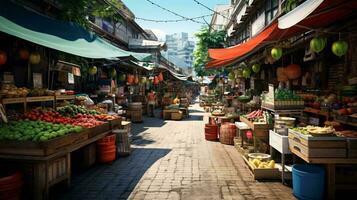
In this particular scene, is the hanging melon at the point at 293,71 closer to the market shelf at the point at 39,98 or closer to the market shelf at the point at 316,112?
the market shelf at the point at 316,112

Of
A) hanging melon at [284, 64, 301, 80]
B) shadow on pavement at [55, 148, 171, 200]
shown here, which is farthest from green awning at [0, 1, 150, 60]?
hanging melon at [284, 64, 301, 80]

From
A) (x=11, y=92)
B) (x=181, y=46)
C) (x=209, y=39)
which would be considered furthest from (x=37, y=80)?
(x=181, y=46)

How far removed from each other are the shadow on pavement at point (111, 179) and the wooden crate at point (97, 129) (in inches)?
35.2

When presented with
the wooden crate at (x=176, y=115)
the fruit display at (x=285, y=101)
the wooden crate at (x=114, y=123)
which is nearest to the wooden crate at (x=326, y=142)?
the fruit display at (x=285, y=101)

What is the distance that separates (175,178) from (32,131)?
3.18 meters

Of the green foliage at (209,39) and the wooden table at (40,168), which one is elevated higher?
the green foliage at (209,39)

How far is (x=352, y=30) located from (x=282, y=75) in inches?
158

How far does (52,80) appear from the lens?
35.7ft

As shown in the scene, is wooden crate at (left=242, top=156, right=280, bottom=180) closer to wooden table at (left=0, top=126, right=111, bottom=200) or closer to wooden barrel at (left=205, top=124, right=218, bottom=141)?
wooden table at (left=0, top=126, right=111, bottom=200)

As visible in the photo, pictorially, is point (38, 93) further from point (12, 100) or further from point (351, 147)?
point (351, 147)

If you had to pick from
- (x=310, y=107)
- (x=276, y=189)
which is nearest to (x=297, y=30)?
(x=310, y=107)

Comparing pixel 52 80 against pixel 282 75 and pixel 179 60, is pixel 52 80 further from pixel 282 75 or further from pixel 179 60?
pixel 179 60

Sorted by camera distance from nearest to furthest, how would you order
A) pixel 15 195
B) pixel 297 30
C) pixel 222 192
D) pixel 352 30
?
1. pixel 15 195
2. pixel 222 192
3. pixel 352 30
4. pixel 297 30

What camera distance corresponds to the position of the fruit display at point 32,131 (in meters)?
5.53
